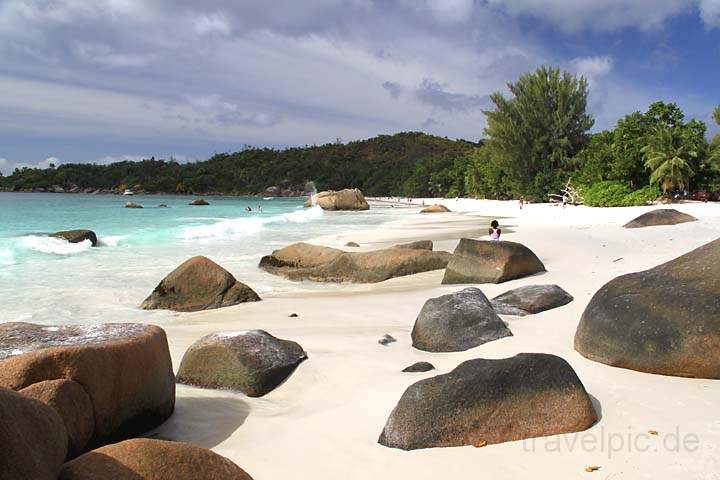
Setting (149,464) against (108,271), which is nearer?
(149,464)

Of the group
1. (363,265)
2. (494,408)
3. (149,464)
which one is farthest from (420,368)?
(363,265)

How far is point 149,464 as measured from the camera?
2262 mm

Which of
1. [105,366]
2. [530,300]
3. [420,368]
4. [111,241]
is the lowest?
[111,241]

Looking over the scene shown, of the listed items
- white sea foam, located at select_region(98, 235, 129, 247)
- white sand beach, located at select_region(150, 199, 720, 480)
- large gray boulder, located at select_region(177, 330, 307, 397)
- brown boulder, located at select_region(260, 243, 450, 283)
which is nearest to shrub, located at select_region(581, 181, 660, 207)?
brown boulder, located at select_region(260, 243, 450, 283)

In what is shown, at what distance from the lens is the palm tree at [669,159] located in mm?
32219

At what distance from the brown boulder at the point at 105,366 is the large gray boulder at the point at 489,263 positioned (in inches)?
259

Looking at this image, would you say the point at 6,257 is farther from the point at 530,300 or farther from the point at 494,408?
the point at 494,408

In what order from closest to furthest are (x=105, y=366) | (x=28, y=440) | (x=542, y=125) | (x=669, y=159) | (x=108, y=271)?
(x=28, y=440) → (x=105, y=366) → (x=108, y=271) → (x=669, y=159) → (x=542, y=125)

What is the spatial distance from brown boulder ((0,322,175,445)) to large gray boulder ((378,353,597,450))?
1.85 m

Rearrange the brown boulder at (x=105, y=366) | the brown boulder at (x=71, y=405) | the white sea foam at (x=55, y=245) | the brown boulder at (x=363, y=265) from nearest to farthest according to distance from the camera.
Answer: the brown boulder at (x=71, y=405), the brown boulder at (x=105, y=366), the brown boulder at (x=363, y=265), the white sea foam at (x=55, y=245)

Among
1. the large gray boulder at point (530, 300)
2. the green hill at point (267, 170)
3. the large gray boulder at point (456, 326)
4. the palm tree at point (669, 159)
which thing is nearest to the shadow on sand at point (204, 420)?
the large gray boulder at point (456, 326)

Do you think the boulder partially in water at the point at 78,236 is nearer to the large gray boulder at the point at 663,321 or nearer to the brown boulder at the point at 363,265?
the brown boulder at the point at 363,265

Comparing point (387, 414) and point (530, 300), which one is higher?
point (530, 300)

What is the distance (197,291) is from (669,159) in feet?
109
